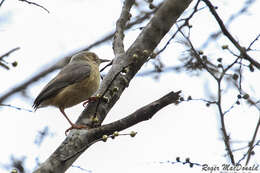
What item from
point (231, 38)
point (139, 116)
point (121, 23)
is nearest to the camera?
point (139, 116)

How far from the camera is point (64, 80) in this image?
683 centimetres

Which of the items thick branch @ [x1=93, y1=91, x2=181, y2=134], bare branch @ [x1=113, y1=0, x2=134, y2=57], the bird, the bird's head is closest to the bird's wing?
the bird

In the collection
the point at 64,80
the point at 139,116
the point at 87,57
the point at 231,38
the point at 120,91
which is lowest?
the point at 139,116

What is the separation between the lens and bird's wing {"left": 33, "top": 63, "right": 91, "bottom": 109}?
657 cm

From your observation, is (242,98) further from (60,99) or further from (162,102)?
(60,99)

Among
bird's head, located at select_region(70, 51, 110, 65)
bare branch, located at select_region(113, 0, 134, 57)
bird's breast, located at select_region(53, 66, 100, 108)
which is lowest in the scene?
bird's breast, located at select_region(53, 66, 100, 108)

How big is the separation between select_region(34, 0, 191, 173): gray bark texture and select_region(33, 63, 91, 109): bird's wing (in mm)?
1059

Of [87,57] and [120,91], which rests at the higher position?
[87,57]

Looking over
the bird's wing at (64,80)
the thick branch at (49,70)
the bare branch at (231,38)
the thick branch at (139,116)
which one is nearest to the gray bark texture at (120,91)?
the thick branch at (139,116)

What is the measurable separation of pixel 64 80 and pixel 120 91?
5.77 ft

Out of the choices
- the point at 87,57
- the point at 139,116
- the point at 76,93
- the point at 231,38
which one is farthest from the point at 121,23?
the point at 139,116

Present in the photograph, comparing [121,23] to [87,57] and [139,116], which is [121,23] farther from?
[139,116]

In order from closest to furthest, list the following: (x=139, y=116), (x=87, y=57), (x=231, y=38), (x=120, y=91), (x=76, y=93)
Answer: (x=139, y=116)
(x=231, y=38)
(x=120, y=91)
(x=76, y=93)
(x=87, y=57)

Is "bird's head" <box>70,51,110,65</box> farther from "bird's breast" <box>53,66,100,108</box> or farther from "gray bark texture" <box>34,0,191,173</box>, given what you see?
"gray bark texture" <box>34,0,191,173</box>
